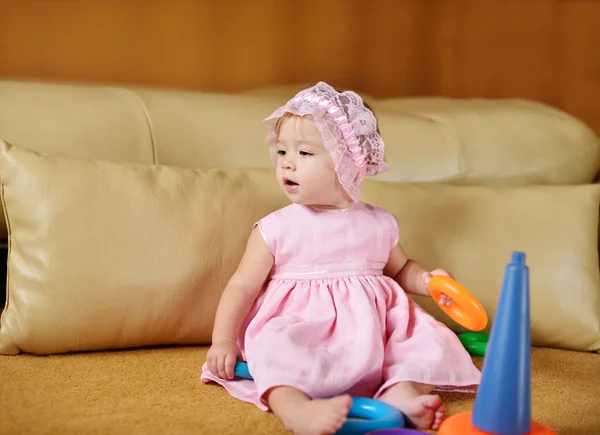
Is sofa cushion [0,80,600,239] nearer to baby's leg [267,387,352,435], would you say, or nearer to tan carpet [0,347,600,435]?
tan carpet [0,347,600,435]

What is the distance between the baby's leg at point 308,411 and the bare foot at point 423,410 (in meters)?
0.12

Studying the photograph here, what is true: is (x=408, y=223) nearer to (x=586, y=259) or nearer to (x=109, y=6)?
(x=586, y=259)

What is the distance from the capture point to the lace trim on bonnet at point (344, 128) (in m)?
1.14

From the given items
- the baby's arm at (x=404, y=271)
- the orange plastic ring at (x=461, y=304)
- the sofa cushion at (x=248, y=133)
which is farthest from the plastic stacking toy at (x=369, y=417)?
the sofa cushion at (x=248, y=133)

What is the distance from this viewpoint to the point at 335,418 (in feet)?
2.88

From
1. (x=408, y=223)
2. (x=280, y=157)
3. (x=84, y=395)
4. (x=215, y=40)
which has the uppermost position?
(x=215, y=40)

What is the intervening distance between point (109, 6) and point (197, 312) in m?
1.00

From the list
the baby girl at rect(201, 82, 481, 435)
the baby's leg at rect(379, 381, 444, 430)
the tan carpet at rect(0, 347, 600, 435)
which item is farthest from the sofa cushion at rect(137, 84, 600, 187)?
the baby's leg at rect(379, 381, 444, 430)

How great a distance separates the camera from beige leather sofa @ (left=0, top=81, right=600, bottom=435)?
41.4 inches

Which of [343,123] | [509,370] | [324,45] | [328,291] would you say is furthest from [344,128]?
A: [324,45]

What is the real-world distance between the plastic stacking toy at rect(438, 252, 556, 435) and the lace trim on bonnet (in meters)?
0.36

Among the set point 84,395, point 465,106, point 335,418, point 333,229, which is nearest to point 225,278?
point 333,229

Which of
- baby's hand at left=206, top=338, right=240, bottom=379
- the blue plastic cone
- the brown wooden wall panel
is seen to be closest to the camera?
the blue plastic cone

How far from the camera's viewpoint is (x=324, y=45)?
2.22 m
